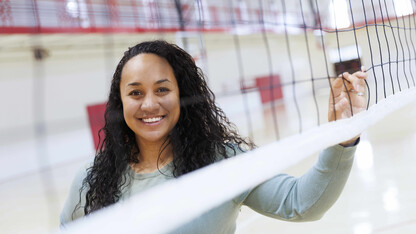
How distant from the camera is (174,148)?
101cm

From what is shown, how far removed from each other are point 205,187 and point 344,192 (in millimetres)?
2311

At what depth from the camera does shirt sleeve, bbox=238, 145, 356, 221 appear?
819 millimetres

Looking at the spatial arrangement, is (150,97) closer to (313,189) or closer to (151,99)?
(151,99)

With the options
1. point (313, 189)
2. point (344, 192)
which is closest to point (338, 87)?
point (313, 189)

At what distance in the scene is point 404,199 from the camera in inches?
95.3

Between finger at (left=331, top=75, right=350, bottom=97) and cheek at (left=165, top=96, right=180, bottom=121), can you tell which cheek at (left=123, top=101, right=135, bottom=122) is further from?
finger at (left=331, top=75, right=350, bottom=97)

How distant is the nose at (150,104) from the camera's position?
0.94m

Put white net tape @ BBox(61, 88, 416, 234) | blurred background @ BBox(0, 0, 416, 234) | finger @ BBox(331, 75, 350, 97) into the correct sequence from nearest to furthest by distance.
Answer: white net tape @ BBox(61, 88, 416, 234), finger @ BBox(331, 75, 350, 97), blurred background @ BBox(0, 0, 416, 234)

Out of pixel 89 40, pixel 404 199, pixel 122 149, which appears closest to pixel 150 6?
pixel 89 40

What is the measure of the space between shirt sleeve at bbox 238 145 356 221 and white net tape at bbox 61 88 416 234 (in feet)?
0.11

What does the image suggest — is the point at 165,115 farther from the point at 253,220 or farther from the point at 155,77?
the point at 253,220

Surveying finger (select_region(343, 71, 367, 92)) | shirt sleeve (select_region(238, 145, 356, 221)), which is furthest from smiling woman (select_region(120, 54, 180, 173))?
finger (select_region(343, 71, 367, 92))

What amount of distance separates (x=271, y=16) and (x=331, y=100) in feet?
28.5

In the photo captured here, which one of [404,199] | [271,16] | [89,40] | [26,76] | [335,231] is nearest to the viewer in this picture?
[335,231]
